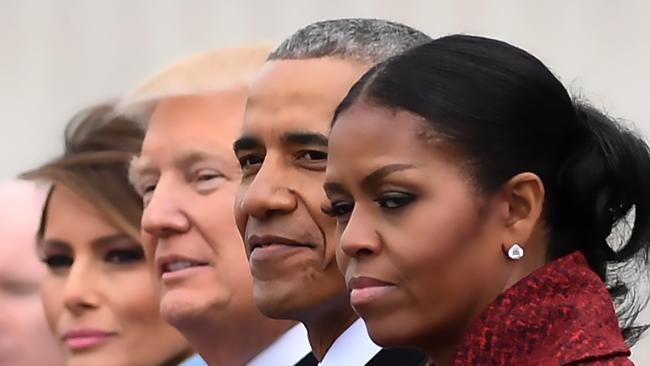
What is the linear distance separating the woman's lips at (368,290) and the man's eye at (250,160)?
351 mm

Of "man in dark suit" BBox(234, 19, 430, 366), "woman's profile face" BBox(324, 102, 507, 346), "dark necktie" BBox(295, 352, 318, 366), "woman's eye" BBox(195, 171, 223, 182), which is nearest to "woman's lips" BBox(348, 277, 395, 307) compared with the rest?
"woman's profile face" BBox(324, 102, 507, 346)

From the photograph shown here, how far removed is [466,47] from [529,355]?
281 millimetres

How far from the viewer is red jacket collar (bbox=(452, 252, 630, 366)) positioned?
137cm

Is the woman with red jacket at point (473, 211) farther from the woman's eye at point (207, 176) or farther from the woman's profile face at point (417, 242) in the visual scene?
the woman's eye at point (207, 176)

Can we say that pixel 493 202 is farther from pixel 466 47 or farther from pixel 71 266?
pixel 71 266

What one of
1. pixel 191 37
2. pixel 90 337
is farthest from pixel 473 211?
pixel 191 37

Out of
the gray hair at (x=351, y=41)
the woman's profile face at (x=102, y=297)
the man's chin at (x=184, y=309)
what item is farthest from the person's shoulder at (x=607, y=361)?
the woman's profile face at (x=102, y=297)

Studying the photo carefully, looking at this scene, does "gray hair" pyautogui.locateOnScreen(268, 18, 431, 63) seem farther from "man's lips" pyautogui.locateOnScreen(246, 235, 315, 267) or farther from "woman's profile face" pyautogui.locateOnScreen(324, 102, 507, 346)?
"woman's profile face" pyautogui.locateOnScreen(324, 102, 507, 346)

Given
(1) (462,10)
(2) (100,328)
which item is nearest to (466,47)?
(2) (100,328)

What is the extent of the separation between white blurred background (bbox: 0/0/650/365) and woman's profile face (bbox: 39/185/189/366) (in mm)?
899

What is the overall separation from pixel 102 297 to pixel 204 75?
0.43m

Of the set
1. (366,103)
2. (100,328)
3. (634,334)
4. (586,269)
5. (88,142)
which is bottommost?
(100,328)

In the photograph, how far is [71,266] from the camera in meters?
2.41

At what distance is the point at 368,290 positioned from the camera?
143cm
